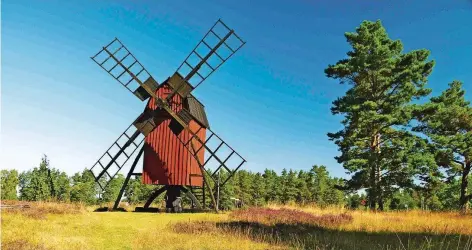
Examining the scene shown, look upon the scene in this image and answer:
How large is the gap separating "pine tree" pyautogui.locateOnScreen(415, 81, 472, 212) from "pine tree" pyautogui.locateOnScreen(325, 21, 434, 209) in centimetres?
244

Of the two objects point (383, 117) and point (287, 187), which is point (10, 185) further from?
point (383, 117)

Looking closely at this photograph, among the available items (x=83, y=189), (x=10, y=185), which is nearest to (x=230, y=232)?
(x=83, y=189)

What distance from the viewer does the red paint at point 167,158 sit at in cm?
2205

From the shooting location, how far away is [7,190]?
3231 inches

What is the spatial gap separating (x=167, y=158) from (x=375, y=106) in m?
14.0

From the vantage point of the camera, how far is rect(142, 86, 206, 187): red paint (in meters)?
Result: 22.0

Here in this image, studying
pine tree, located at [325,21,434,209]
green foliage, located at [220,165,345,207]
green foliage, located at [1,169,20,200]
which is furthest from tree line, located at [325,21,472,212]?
green foliage, located at [1,169,20,200]

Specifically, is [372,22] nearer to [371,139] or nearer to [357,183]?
[371,139]

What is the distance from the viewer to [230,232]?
40.5ft

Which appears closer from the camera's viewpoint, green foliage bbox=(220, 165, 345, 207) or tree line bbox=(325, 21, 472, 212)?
tree line bbox=(325, 21, 472, 212)

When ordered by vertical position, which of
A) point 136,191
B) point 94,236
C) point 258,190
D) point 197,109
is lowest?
point 94,236

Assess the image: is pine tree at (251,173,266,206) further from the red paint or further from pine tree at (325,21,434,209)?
the red paint

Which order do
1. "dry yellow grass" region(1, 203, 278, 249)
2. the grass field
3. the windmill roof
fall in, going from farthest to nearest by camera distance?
the windmill roof, the grass field, "dry yellow grass" region(1, 203, 278, 249)

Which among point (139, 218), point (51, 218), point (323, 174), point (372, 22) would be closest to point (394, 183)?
point (372, 22)
